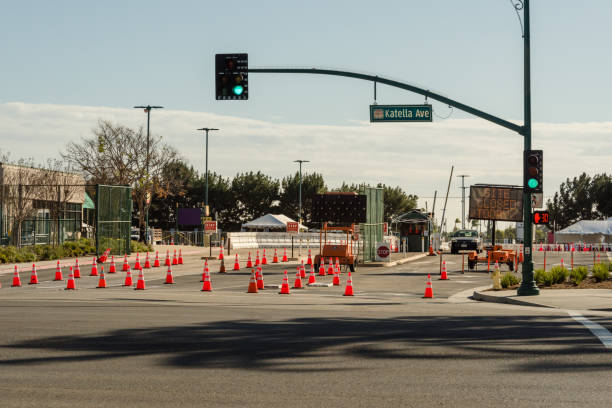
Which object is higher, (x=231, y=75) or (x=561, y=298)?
(x=231, y=75)

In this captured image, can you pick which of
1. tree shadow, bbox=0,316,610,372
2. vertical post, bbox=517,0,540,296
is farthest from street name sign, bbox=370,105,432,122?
tree shadow, bbox=0,316,610,372

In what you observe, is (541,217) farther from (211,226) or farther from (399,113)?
Answer: (211,226)

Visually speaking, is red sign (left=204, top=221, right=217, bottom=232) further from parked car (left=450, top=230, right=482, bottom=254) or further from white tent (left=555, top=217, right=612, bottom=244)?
white tent (left=555, top=217, right=612, bottom=244)

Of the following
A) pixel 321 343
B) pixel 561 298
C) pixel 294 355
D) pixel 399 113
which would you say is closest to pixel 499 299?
pixel 561 298

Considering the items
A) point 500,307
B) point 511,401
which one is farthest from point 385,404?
point 500,307

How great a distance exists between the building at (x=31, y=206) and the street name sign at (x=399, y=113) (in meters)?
20.8

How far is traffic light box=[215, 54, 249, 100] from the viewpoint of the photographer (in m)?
22.9

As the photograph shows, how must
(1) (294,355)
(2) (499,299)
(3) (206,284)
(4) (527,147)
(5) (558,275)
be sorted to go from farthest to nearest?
(5) (558,275) → (3) (206,284) → (4) (527,147) → (2) (499,299) → (1) (294,355)

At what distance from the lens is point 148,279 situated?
3002cm

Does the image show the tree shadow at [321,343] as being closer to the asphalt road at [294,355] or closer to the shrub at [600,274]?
the asphalt road at [294,355]

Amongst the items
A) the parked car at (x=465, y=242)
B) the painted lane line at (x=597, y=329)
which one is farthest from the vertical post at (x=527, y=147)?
the parked car at (x=465, y=242)

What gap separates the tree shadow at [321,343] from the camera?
33.0ft

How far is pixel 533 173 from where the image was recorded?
22312 mm

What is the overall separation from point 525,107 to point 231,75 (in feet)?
26.9
